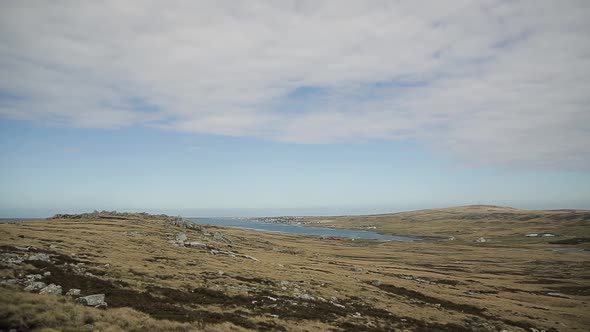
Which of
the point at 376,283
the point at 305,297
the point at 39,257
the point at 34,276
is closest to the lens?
the point at 34,276

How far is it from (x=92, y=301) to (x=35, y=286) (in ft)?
16.7

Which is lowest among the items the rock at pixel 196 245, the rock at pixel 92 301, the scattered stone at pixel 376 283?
the scattered stone at pixel 376 283

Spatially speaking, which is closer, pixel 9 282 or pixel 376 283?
pixel 9 282

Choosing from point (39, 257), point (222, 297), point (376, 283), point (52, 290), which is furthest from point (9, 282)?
point (376, 283)

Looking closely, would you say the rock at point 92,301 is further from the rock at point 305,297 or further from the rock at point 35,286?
the rock at point 305,297

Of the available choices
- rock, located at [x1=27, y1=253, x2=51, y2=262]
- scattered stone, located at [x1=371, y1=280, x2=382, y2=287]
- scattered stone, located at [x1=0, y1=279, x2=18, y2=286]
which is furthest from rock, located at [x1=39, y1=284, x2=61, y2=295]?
scattered stone, located at [x1=371, y1=280, x2=382, y2=287]

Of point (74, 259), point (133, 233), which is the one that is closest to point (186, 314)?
point (74, 259)

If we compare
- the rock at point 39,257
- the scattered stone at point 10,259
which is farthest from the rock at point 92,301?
the rock at point 39,257

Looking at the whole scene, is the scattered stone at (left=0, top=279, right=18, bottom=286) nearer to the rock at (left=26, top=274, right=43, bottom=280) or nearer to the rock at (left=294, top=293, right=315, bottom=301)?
the rock at (left=26, top=274, right=43, bottom=280)

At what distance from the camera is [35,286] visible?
89.1 ft

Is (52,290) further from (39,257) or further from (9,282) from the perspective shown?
(39,257)

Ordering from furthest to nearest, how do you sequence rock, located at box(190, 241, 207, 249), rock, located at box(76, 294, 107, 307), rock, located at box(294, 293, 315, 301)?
rock, located at box(190, 241, 207, 249)
rock, located at box(294, 293, 315, 301)
rock, located at box(76, 294, 107, 307)

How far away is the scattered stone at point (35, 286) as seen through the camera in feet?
86.7

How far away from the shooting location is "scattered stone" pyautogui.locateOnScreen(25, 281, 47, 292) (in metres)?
26.4
